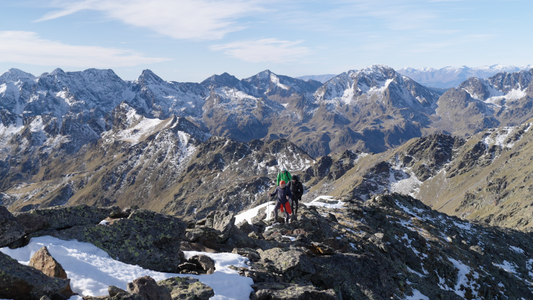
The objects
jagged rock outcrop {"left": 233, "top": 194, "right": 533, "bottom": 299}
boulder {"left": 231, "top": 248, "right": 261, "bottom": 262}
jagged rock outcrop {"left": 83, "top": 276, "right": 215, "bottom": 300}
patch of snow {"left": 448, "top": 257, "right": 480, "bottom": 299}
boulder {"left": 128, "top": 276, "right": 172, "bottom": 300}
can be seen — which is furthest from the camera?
patch of snow {"left": 448, "top": 257, "right": 480, "bottom": 299}

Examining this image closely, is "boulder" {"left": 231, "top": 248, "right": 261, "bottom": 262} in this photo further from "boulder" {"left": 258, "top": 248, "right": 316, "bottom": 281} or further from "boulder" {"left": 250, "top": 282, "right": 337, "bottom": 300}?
→ "boulder" {"left": 250, "top": 282, "right": 337, "bottom": 300}

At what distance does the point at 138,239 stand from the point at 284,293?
7.18 m

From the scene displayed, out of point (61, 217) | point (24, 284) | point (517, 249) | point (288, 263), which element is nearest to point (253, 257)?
point (288, 263)

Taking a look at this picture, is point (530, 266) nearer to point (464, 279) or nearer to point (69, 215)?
point (464, 279)

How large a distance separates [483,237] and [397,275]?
55.6 meters

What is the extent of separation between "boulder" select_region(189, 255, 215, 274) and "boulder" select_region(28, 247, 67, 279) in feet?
17.9

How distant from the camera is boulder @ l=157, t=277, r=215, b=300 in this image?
11.3 m

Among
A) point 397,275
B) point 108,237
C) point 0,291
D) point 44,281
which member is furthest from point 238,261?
point 397,275

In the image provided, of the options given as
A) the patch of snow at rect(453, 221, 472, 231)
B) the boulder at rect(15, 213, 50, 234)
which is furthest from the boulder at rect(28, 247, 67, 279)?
the patch of snow at rect(453, 221, 472, 231)

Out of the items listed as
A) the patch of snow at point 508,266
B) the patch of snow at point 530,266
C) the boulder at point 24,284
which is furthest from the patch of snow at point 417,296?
the patch of snow at point 530,266

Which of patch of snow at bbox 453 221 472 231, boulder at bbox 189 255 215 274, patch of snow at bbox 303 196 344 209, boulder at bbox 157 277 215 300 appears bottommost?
patch of snow at bbox 453 221 472 231

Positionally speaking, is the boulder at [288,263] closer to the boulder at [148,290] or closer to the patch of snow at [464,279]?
the boulder at [148,290]

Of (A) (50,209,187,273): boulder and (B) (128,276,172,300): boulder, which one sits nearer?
(B) (128,276,172,300): boulder

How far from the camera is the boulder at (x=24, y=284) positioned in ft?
32.0
